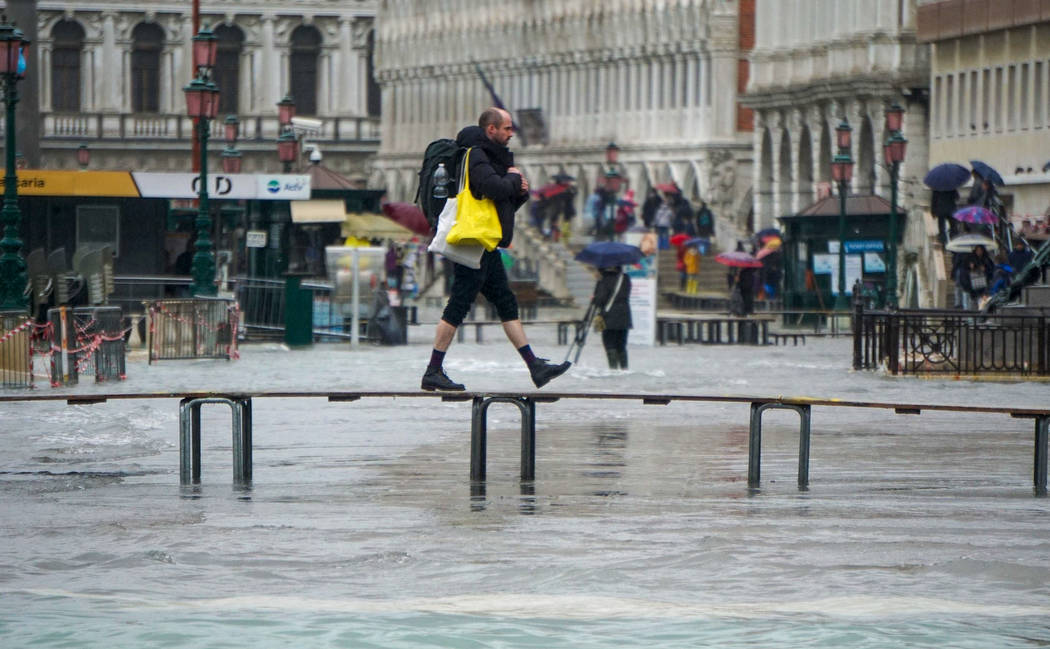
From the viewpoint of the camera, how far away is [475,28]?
9994cm

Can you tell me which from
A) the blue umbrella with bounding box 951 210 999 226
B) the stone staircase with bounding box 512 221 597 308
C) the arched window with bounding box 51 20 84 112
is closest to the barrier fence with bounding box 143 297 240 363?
the blue umbrella with bounding box 951 210 999 226

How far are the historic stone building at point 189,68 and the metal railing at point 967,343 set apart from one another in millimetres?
76029

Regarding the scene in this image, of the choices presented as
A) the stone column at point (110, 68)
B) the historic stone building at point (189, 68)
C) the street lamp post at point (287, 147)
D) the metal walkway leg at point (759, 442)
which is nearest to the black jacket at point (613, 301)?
the metal walkway leg at point (759, 442)

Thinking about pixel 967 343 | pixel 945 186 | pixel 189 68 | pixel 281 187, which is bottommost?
pixel 967 343

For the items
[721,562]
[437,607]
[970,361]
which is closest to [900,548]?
[721,562]

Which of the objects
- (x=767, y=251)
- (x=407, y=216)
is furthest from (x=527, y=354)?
(x=767, y=251)

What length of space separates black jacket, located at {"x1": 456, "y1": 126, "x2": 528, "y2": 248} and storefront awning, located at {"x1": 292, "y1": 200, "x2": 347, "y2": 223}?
34.6m

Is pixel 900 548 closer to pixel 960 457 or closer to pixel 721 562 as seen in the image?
pixel 721 562

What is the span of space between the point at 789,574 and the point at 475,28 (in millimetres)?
89424

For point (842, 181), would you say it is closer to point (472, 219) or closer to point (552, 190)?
point (552, 190)

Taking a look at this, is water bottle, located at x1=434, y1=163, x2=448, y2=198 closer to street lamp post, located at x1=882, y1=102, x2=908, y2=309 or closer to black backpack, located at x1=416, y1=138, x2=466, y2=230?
black backpack, located at x1=416, y1=138, x2=466, y2=230

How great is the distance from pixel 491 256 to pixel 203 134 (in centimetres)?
2205

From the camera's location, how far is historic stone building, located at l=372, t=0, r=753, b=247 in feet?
264

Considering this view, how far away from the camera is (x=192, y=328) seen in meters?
32.8
